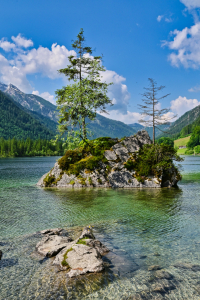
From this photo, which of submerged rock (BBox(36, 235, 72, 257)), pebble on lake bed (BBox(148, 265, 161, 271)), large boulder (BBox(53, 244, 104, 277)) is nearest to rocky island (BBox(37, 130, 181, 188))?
submerged rock (BBox(36, 235, 72, 257))

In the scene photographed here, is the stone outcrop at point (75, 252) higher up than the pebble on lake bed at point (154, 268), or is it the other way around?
the stone outcrop at point (75, 252)

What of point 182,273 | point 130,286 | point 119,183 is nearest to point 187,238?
point 182,273

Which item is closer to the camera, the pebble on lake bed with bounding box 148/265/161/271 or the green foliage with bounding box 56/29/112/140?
the pebble on lake bed with bounding box 148/265/161/271

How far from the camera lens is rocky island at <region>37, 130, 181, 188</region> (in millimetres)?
26281

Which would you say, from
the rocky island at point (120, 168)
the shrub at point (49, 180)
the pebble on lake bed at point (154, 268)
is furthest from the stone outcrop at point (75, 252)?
the shrub at point (49, 180)

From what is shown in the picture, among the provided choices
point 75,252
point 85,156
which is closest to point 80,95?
point 85,156

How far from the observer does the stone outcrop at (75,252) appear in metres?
7.39

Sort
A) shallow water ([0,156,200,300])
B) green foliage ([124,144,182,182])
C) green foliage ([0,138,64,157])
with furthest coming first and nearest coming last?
1. green foliage ([0,138,64,157])
2. green foliage ([124,144,182,182])
3. shallow water ([0,156,200,300])

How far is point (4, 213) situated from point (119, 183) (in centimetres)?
1477

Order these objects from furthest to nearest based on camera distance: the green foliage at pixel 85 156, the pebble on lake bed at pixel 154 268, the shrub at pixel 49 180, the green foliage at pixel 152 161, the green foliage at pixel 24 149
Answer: the green foliage at pixel 24 149
the shrub at pixel 49 180
the green foliage at pixel 85 156
the green foliage at pixel 152 161
the pebble on lake bed at pixel 154 268

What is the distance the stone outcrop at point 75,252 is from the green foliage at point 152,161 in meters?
17.7

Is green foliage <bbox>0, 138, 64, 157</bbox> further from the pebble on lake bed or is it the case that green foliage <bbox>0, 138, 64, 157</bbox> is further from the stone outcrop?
the pebble on lake bed

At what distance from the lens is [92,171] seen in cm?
2719

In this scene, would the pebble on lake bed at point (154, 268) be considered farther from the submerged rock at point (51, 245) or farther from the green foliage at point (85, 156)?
the green foliage at point (85, 156)
